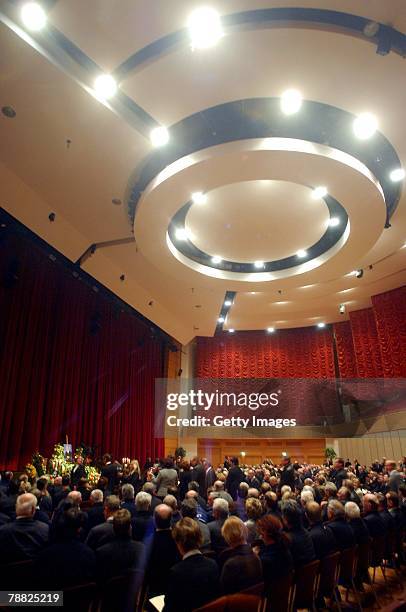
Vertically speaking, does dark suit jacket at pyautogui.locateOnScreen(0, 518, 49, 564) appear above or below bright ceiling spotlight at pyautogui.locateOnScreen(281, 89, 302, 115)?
below

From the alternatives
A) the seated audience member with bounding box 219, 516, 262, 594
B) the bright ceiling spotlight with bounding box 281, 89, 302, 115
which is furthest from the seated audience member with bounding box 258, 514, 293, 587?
the bright ceiling spotlight with bounding box 281, 89, 302, 115

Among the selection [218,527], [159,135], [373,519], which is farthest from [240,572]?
[159,135]

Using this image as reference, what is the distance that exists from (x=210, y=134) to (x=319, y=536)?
562cm

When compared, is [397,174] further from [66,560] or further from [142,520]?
[66,560]

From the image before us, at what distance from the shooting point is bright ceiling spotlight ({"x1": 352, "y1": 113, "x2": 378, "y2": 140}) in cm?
597

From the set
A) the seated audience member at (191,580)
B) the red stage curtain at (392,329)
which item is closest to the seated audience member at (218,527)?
the seated audience member at (191,580)

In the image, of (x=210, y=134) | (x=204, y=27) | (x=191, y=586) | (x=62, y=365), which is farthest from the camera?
(x=62, y=365)

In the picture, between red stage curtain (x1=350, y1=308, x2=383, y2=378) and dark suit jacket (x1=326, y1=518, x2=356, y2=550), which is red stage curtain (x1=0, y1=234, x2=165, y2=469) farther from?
red stage curtain (x1=350, y1=308, x2=383, y2=378)

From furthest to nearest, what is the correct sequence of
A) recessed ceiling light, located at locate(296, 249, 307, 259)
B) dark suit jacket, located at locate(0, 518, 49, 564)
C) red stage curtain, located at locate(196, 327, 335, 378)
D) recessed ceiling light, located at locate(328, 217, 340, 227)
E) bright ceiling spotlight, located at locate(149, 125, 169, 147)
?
red stage curtain, located at locate(196, 327, 335, 378)
recessed ceiling light, located at locate(296, 249, 307, 259)
recessed ceiling light, located at locate(328, 217, 340, 227)
bright ceiling spotlight, located at locate(149, 125, 169, 147)
dark suit jacket, located at locate(0, 518, 49, 564)

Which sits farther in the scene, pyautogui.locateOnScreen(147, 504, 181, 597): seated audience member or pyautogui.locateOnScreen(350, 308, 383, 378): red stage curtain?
pyautogui.locateOnScreen(350, 308, 383, 378): red stage curtain

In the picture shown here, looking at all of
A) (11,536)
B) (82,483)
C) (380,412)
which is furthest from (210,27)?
(380,412)

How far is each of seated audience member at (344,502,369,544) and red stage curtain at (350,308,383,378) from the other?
10.5 metres

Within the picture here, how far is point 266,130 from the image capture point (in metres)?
6.43

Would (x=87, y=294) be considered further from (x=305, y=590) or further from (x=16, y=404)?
(x=305, y=590)
